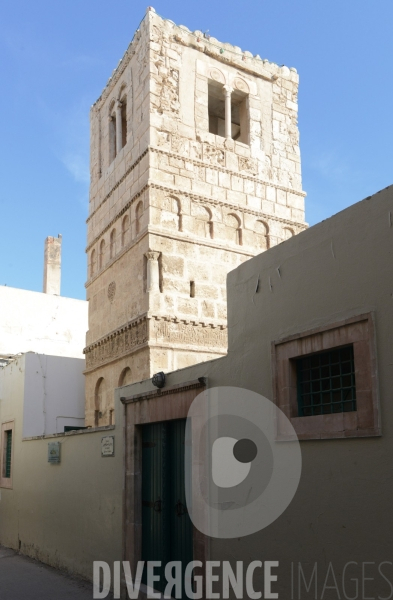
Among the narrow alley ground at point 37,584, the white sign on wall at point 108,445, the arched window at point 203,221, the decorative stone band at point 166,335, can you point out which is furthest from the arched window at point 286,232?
the narrow alley ground at point 37,584

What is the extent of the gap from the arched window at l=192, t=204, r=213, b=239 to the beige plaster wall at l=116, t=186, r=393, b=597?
352 inches

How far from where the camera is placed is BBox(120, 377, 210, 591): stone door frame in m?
7.12

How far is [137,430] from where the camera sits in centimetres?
803

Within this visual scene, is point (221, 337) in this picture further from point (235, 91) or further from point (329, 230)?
point (329, 230)

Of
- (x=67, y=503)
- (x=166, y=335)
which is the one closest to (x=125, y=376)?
(x=166, y=335)

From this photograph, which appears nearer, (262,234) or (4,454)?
(4,454)

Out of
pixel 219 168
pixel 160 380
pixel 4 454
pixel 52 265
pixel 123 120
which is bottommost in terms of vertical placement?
pixel 4 454

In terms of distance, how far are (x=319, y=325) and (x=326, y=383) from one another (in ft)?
1.70

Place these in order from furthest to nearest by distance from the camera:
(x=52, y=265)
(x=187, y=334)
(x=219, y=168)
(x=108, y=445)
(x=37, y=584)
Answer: (x=52, y=265)
(x=219, y=168)
(x=187, y=334)
(x=37, y=584)
(x=108, y=445)

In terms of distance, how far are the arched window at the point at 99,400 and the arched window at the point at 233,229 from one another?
193 inches

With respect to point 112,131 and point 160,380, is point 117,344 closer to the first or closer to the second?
point 112,131

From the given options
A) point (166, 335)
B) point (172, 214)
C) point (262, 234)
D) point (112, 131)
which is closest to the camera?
point (166, 335)

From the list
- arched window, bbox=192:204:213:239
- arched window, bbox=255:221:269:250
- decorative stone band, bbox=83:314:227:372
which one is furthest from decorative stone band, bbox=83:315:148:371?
arched window, bbox=255:221:269:250

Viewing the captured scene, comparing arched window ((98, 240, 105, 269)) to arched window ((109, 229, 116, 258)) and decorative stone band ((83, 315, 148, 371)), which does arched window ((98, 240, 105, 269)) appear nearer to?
arched window ((109, 229, 116, 258))
